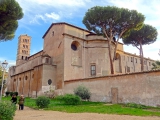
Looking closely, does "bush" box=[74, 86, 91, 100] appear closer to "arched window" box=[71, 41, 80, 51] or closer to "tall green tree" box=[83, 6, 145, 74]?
"tall green tree" box=[83, 6, 145, 74]

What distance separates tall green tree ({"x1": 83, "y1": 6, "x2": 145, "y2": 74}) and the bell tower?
104 ft

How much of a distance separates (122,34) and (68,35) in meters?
8.69

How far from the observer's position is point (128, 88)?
677 inches

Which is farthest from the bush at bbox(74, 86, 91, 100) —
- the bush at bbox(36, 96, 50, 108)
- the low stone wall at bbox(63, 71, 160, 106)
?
the bush at bbox(36, 96, 50, 108)

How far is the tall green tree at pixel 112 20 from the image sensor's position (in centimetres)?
2455

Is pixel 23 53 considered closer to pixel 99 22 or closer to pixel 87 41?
pixel 87 41

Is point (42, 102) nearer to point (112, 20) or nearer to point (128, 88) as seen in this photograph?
point (128, 88)

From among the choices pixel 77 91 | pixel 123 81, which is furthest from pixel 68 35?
pixel 123 81

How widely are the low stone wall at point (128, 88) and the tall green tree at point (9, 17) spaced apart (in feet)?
34.4

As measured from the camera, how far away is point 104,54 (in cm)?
2880

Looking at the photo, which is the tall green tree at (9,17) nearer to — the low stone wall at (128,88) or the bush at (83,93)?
the bush at (83,93)

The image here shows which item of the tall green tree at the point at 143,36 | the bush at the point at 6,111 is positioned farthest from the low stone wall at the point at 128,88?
the tall green tree at the point at 143,36

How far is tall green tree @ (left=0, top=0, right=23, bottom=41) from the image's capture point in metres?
16.7

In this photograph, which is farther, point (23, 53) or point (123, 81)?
point (23, 53)
